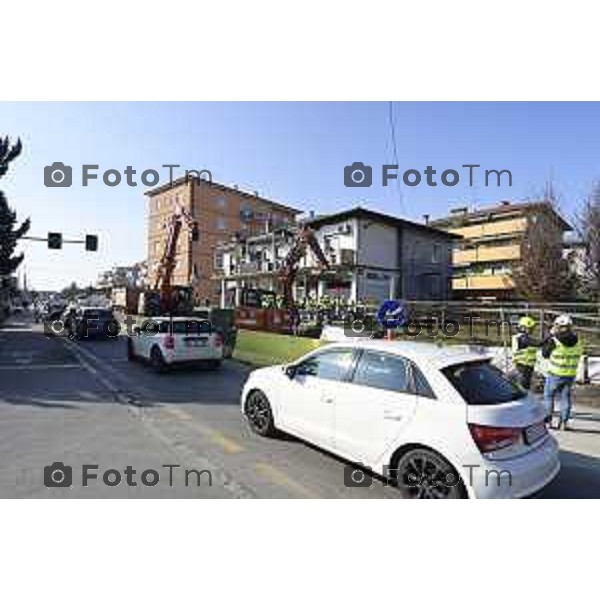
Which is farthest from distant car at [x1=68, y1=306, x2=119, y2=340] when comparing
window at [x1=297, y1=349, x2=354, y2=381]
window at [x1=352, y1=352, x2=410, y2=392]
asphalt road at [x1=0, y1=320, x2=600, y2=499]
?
window at [x1=352, y1=352, x2=410, y2=392]

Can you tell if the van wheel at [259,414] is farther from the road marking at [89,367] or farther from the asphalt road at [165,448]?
the road marking at [89,367]

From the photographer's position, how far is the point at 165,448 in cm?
700

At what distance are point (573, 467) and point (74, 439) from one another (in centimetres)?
620

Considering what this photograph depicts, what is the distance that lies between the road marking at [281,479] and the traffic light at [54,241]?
2329cm

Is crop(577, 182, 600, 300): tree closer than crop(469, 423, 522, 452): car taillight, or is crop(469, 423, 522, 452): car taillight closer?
crop(469, 423, 522, 452): car taillight

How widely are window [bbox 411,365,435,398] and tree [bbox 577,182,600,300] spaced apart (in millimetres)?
27658

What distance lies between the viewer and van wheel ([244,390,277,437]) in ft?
24.4

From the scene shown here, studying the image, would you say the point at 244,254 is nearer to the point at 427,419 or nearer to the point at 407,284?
the point at 407,284

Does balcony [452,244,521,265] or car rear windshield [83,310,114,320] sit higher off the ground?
balcony [452,244,521,265]

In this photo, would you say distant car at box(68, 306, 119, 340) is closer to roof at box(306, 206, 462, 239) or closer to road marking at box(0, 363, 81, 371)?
road marking at box(0, 363, 81, 371)

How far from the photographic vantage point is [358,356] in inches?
245

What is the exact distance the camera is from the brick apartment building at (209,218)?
60306 mm

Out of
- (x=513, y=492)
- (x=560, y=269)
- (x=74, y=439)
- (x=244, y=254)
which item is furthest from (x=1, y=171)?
(x=513, y=492)

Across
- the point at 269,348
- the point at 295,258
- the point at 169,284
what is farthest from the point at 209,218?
the point at 269,348
